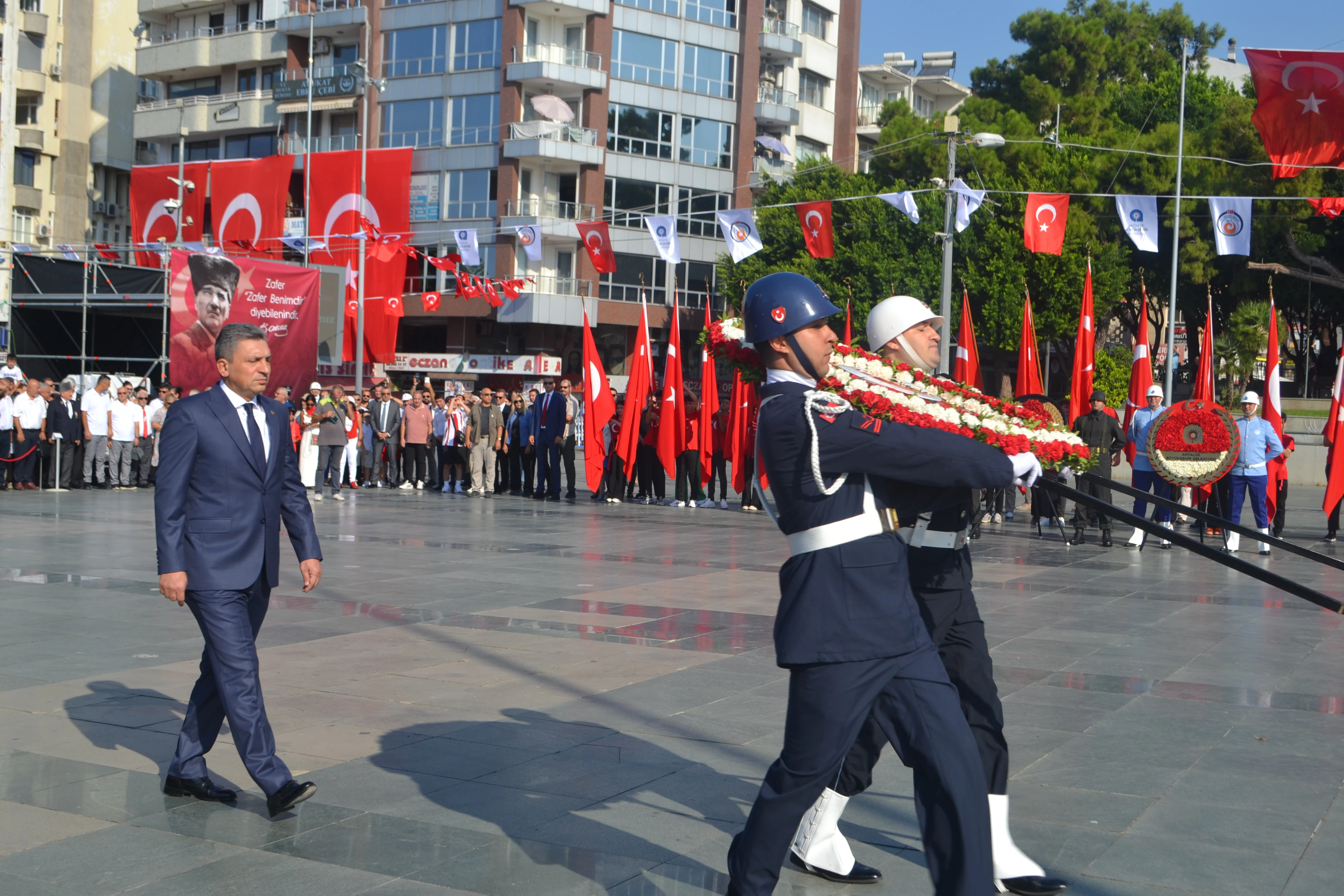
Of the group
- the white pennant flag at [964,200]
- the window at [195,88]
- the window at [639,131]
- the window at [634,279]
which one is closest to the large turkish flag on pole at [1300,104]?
the white pennant flag at [964,200]

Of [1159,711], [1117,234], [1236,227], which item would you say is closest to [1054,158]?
[1117,234]

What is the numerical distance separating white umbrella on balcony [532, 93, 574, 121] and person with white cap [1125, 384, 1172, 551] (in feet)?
114

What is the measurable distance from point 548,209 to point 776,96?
11.9 metres

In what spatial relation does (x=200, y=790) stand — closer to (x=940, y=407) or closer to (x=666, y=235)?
(x=940, y=407)

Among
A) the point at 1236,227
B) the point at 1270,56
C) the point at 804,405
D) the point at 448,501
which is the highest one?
the point at 1270,56

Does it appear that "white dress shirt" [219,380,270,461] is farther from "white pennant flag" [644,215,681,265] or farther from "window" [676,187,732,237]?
"window" [676,187,732,237]

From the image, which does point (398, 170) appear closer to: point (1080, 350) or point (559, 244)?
point (559, 244)

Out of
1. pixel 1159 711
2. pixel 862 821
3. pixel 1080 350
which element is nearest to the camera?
pixel 862 821

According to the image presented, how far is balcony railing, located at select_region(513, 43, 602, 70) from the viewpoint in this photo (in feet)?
162

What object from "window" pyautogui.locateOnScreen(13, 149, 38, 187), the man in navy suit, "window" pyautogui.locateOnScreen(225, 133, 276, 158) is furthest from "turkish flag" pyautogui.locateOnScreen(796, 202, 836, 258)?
"window" pyautogui.locateOnScreen(13, 149, 38, 187)

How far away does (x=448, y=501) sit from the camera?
21.9 m

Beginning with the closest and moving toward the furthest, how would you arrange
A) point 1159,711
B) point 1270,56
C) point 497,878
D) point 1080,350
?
point 497,878
point 1159,711
point 1270,56
point 1080,350

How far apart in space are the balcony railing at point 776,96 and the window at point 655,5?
5208 millimetres

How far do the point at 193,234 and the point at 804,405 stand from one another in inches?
1851
